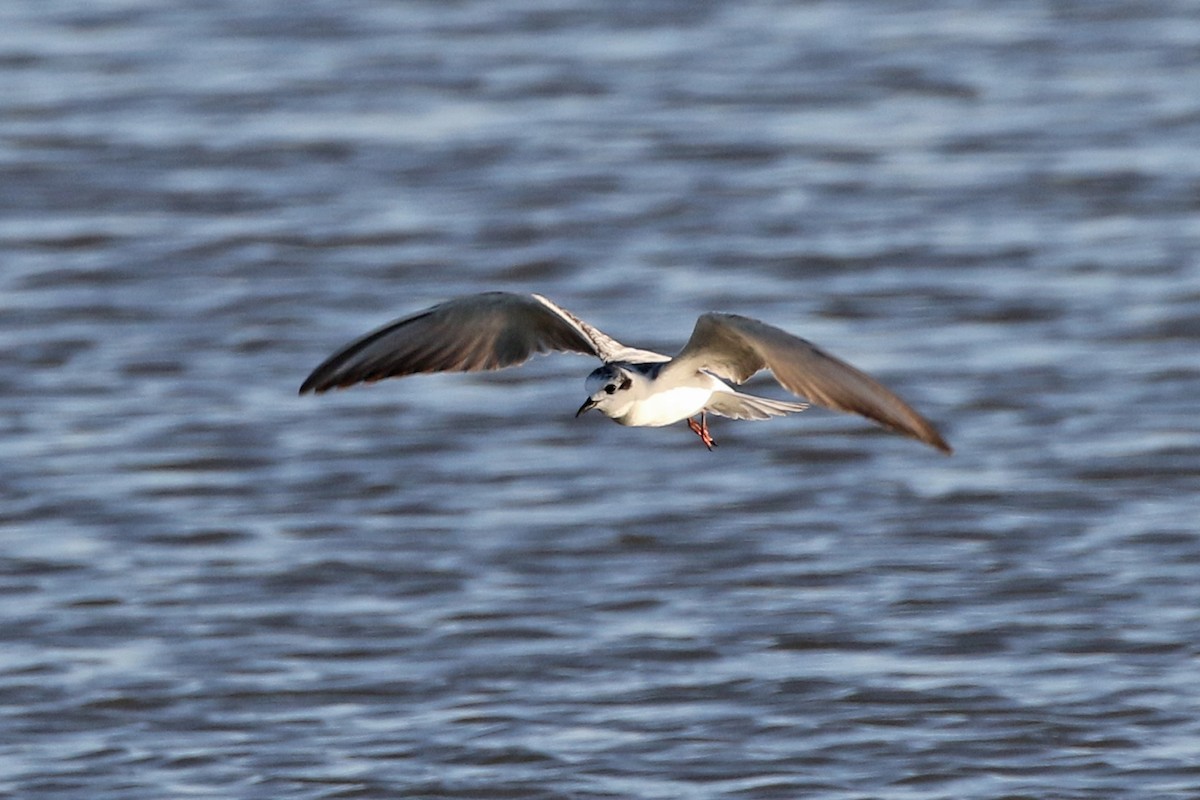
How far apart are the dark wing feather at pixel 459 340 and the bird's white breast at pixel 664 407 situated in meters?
0.47

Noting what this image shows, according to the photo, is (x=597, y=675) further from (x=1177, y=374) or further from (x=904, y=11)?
(x=904, y=11)

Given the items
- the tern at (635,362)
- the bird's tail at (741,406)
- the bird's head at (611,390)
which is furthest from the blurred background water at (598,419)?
the bird's head at (611,390)

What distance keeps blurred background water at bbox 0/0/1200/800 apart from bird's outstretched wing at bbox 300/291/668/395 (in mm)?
2745

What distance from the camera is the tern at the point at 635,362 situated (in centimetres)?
582

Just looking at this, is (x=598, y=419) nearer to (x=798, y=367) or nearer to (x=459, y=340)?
(x=459, y=340)

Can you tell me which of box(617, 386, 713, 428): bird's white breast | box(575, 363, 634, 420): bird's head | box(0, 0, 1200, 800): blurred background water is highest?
box(575, 363, 634, 420): bird's head

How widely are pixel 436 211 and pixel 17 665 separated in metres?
6.40

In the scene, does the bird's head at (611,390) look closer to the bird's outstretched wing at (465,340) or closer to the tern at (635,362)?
the tern at (635,362)

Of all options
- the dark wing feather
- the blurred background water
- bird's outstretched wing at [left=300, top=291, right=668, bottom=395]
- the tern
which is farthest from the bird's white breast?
the blurred background water

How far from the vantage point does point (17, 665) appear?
1022cm

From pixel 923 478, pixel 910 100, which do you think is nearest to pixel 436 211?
pixel 910 100

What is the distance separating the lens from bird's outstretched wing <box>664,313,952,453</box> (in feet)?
18.6

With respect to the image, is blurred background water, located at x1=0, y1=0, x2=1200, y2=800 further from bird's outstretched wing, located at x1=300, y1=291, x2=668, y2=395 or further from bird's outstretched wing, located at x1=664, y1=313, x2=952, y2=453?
bird's outstretched wing, located at x1=664, y1=313, x2=952, y2=453

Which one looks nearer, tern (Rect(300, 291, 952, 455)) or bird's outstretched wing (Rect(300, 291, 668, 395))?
tern (Rect(300, 291, 952, 455))
